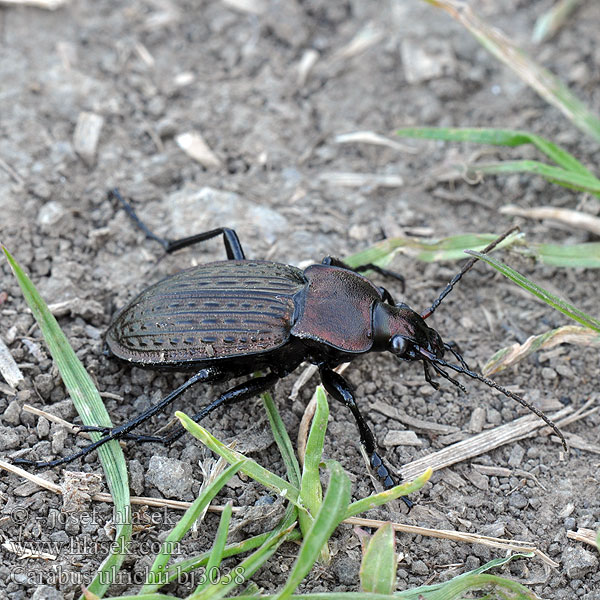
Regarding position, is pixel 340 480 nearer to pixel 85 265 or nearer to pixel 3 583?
pixel 3 583

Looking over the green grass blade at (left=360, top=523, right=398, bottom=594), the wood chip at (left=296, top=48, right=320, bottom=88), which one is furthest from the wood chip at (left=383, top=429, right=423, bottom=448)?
the wood chip at (left=296, top=48, right=320, bottom=88)

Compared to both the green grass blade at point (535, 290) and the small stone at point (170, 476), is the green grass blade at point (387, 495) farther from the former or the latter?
the green grass blade at point (535, 290)

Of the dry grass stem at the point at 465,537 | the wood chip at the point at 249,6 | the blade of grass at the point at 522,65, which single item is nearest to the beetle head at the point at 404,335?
the dry grass stem at the point at 465,537

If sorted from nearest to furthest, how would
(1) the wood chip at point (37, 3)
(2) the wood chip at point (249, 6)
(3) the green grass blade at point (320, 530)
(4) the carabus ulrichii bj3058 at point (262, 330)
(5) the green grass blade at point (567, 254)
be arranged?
1. (3) the green grass blade at point (320, 530)
2. (4) the carabus ulrichii bj3058 at point (262, 330)
3. (5) the green grass blade at point (567, 254)
4. (1) the wood chip at point (37, 3)
5. (2) the wood chip at point (249, 6)

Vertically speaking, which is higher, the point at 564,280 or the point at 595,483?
the point at 564,280

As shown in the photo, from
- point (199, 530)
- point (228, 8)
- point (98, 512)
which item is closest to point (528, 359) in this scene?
point (199, 530)
